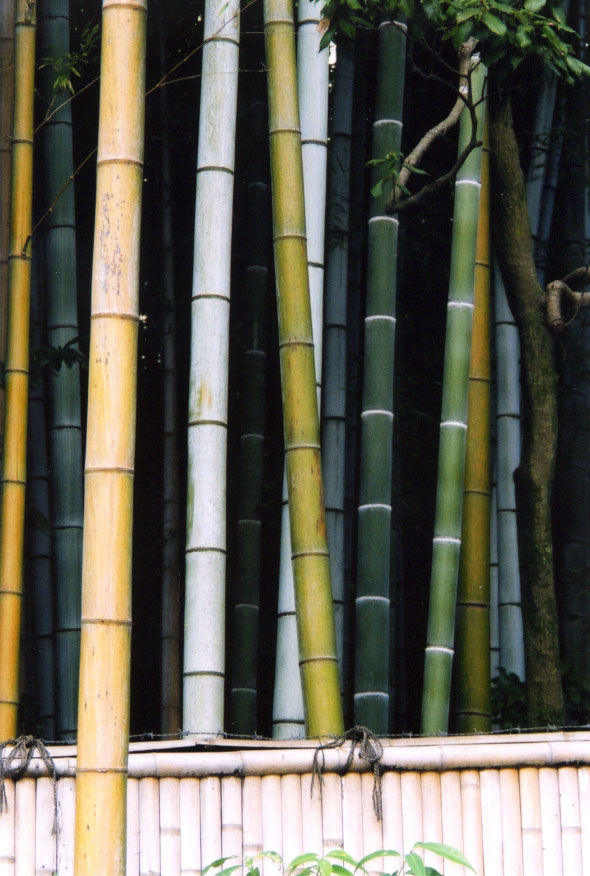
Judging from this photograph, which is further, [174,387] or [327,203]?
[174,387]

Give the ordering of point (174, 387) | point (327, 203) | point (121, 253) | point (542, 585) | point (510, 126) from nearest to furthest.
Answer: point (121, 253)
point (542, 585)
point (510, 126)
point (327, 203)
point (174, 387)

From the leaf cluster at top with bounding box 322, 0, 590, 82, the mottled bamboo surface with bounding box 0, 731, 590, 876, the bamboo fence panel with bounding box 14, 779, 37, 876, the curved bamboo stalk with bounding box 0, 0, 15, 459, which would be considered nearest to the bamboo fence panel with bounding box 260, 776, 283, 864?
the mottled bamboo surface with bounding box 0, 731, 590, 876

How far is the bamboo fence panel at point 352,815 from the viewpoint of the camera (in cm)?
254

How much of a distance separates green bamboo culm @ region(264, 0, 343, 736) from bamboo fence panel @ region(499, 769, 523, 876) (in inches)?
14.9

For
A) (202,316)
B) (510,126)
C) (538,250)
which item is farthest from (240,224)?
(202,316)

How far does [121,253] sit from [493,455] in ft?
9.81

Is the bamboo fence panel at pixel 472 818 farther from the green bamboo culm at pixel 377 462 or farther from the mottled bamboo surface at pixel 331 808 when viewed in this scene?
the green bamboo culm at pixel 377 462

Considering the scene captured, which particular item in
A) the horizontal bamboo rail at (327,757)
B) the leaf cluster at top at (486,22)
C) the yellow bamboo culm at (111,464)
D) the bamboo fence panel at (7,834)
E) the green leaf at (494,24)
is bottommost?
the bamboo fence panel at (7,834)

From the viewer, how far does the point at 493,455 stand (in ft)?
15.9

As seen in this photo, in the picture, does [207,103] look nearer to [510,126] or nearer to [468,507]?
[510,126]

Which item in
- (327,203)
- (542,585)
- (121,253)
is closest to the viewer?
(121,253)

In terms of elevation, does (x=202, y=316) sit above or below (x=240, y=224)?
below

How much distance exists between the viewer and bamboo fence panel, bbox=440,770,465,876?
2533 mm

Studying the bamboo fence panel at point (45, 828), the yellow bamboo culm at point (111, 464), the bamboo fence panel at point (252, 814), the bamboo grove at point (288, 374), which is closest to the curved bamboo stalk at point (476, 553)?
the bamboo grove at point (288, 374)
